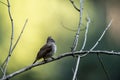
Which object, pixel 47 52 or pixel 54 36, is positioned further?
pixel 54 36

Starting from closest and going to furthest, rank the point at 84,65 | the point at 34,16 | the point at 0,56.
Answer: the point at 0,56 → the point at 84,65 → the point at 34,16

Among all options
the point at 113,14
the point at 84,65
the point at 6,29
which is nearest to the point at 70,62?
the point at 84,65

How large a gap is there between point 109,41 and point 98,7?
2802 mm

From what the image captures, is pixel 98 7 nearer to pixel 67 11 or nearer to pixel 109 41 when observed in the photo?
pixel 67 11

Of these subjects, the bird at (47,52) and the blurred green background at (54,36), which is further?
the blurred green background at (54,36)

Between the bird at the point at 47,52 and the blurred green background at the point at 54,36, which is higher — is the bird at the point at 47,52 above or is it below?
above

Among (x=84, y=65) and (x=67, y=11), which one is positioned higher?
(x=67, y=11)

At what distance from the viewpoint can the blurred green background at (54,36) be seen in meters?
16.6

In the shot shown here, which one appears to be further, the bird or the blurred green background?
the blurred green background

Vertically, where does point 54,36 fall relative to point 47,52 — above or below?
below

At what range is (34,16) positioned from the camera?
1861 cm

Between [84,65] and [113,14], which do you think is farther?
[113,14]

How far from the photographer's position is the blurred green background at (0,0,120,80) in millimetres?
16641

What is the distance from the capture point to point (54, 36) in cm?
1766
